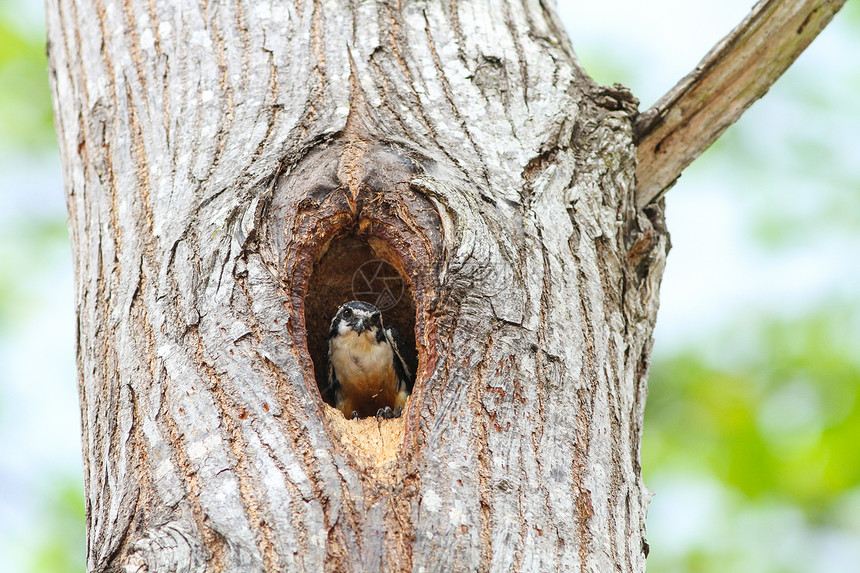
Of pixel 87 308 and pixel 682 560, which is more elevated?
pixel 682 560

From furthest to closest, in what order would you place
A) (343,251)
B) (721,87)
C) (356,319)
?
(356,319) → (343,251) → (721,87)

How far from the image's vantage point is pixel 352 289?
13.8 feet

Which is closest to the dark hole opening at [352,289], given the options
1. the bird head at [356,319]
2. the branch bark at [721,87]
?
the bird head at [356,319]

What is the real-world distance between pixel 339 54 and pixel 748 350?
475cm

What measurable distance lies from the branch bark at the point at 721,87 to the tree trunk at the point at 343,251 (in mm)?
141

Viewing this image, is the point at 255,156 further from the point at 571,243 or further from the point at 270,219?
the point at 571,243

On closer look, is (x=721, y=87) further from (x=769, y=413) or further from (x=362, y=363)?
(x=769, y=413)

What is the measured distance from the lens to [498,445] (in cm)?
229

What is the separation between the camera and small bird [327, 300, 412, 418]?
14.6 ft

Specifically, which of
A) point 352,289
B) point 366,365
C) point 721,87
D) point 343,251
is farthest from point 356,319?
point 721,87

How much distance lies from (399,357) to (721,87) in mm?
2301

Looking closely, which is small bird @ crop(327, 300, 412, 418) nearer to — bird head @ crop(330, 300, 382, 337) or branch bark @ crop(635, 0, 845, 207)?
bird head @ crop(330, 300, 382, 337)

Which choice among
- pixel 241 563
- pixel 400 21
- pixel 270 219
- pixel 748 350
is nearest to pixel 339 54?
pixel 400 21

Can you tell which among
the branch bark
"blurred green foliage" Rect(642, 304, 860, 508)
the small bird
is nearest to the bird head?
the small bird
